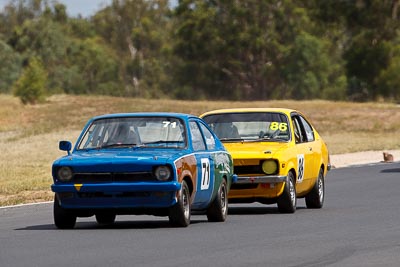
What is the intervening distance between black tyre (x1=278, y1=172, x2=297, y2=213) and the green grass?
10.9 metres

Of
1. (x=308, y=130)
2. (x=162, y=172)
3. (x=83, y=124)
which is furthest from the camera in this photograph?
(x=83, y=124)

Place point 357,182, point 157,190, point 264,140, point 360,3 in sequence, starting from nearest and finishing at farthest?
point 157,190
point 264,140
point 357,182
point 360,3

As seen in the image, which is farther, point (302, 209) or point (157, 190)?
point (302, 209)

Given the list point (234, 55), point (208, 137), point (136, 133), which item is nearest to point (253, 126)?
point (208, 137)

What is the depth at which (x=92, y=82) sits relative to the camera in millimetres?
126250

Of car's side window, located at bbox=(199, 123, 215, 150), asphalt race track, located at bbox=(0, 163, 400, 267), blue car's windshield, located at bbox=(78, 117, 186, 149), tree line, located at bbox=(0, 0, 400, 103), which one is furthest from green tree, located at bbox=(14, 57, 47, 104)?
blue car's windshield, located at bbox=(78, 117, 186, 149)

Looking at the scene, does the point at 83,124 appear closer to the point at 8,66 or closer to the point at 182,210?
the point at 8,66

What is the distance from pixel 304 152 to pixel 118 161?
4.86 metres

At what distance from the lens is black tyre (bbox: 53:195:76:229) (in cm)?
1567

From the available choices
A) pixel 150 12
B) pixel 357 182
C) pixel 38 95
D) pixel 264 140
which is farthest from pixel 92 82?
pixel 264 140

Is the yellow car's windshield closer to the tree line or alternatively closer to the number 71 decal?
the number 71 decal

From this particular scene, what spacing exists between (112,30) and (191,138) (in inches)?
4887

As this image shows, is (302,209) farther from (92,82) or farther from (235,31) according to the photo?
(92,82)

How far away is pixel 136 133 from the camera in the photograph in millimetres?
16359
